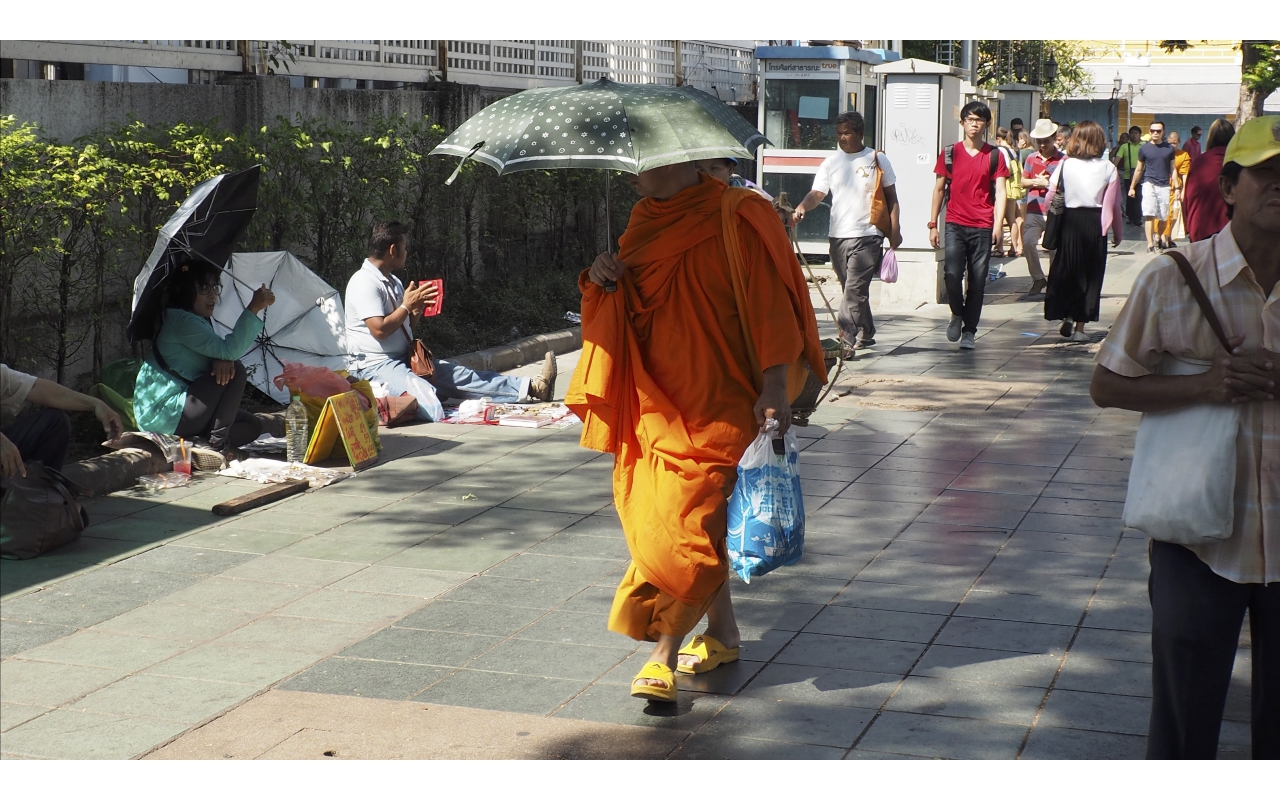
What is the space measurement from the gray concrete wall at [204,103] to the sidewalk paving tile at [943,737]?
627 centimetres

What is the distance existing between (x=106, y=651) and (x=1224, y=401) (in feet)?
12.0

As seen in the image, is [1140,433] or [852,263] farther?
[852,263]

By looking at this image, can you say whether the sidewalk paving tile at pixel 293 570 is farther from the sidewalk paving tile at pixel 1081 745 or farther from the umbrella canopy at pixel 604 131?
the sidewalk paving tile at pixel 1081 745

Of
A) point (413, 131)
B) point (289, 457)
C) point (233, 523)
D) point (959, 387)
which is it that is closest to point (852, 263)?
point (959, 387)

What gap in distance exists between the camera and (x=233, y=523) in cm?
633

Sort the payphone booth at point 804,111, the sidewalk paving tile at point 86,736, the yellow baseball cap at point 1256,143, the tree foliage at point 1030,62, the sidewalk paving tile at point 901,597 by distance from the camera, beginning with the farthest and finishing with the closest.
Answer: the tree foliage at point 1030,62 < the payphone booth at point 804,111 < the sidewalk paving tile at point 901,597 < the sidewalk paving tile at point 86,736 < the yellow baseball cap at point 1256,143

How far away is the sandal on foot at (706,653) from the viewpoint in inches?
174

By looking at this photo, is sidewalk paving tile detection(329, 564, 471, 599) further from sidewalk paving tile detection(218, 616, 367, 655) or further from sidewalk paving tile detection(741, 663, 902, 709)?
sidewalk paving tile detection(741, 663, 902, 709)

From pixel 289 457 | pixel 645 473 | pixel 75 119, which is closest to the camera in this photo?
pixel 645 473

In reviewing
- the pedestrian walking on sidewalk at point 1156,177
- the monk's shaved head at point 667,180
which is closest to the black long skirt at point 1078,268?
the monk's shaved head at point 667,180

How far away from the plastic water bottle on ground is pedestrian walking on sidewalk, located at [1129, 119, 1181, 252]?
1551 cm

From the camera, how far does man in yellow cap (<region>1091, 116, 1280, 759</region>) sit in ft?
9.82

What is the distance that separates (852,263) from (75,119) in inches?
229

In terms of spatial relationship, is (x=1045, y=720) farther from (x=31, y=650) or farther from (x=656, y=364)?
(x=31, y=650)
